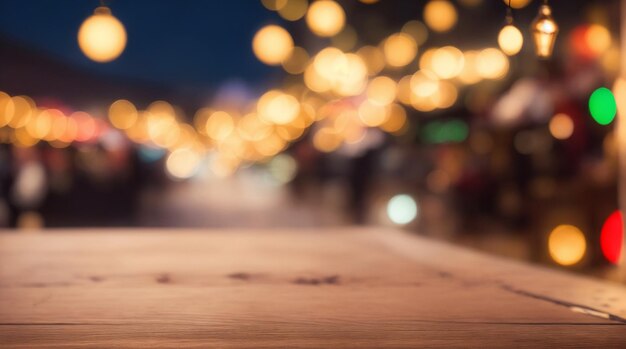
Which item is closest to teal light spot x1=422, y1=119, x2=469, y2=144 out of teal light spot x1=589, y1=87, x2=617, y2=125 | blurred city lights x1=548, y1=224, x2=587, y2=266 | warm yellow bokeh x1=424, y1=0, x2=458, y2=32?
warm yellow bokeh x1=424, y1=0, x2=458, y2=32

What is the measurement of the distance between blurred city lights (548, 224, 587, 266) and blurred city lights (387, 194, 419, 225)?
24.4 feet

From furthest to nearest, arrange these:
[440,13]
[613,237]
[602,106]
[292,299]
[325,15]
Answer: [440,13], [602,106], [325,15], [613,237], [292,299]

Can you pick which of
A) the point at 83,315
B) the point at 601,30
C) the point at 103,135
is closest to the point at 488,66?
the point at 601,30

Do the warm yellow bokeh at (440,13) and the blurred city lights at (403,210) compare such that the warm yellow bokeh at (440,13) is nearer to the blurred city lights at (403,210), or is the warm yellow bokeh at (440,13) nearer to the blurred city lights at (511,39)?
the blurred city lights at (403,210)

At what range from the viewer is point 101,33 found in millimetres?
8430

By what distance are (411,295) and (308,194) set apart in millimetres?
35552

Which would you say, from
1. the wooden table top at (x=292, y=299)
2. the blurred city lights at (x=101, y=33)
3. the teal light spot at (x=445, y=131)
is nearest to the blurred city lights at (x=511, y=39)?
the wooden table top at (x=292, y=299)

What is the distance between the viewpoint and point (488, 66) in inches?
784

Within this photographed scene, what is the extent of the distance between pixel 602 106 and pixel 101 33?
8.28m

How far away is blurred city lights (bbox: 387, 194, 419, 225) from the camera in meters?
21.0

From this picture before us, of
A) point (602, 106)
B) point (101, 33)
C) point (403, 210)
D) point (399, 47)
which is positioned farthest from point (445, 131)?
point (101, 33)

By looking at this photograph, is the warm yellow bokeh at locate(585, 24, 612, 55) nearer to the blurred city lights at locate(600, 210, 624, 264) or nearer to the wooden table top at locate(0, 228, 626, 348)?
the blurred city lights at locate(600, 210, 624, 264)

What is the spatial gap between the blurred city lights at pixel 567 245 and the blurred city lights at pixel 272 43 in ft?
16.0

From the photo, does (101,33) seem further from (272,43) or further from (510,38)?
(272,43)
